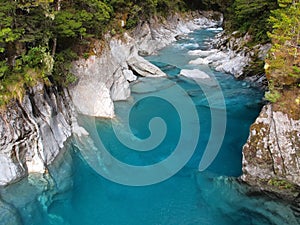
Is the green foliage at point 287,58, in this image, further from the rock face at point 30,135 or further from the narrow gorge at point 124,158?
the rock face at point 30,135

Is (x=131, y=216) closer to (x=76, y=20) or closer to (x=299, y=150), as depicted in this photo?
(x=299, y=150)

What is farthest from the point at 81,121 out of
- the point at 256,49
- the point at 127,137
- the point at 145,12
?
the point at 145,12

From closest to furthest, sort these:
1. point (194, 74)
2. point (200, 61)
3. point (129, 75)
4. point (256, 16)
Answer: point (129, 75), point (194, 74), point (256, 16), point (200, 61)

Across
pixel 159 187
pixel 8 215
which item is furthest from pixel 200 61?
pixel 8 215

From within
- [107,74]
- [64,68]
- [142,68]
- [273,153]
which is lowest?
[273,153]

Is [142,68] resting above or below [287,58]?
below

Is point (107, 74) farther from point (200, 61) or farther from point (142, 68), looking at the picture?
point (200, 61)

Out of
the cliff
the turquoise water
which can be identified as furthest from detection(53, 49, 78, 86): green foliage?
the turquoise water

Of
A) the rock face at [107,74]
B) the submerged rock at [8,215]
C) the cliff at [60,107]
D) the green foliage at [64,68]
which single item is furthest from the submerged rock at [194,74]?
the submerged rock at [8,215]
